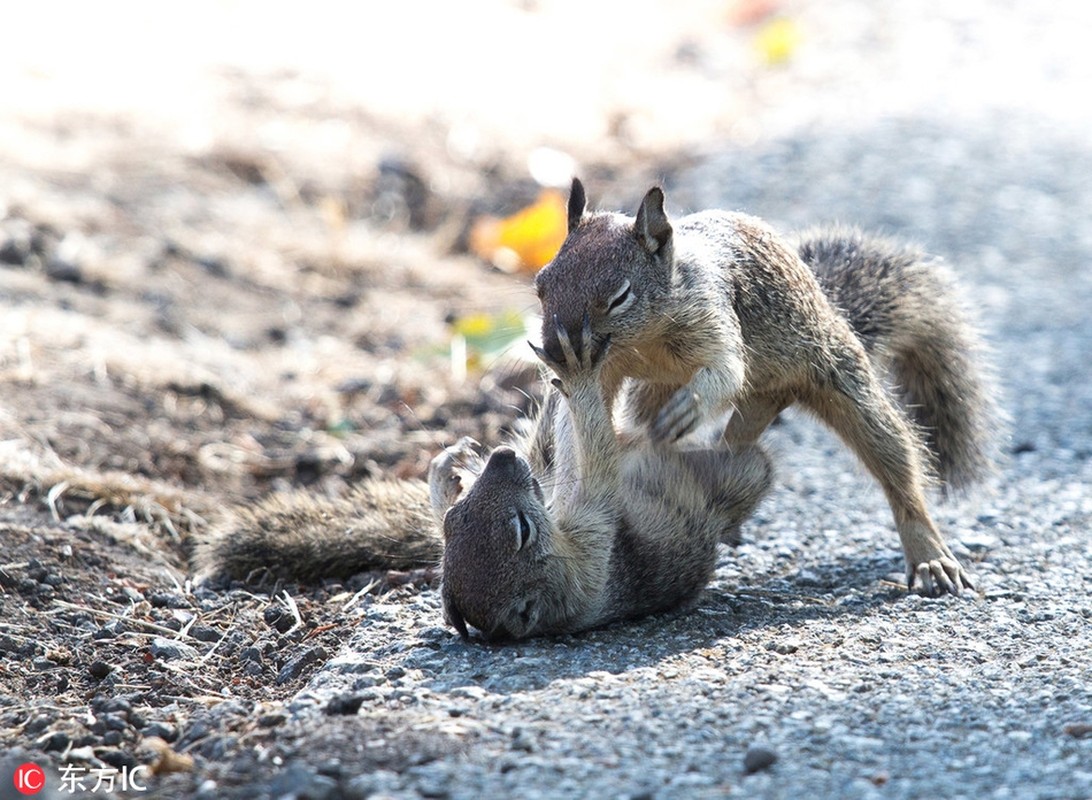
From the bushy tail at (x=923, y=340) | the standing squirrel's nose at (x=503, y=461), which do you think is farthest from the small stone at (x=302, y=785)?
the bushy tail at (x=923, y=340)

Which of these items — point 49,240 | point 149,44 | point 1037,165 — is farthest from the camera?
point 149,44

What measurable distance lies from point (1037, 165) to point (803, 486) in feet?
17.0

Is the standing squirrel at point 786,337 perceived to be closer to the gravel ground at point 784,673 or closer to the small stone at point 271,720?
the gravel ground at point 784,673

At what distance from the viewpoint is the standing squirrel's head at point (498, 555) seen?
420cm

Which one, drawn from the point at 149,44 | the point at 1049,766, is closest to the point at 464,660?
the point at 1049,766

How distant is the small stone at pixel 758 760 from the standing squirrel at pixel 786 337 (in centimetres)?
134

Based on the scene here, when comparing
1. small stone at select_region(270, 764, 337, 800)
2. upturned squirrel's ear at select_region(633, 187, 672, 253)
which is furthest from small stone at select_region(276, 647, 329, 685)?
upturned squirrel's ear at select_region(633, 187, 672, 253)

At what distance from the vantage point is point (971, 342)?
5656mm

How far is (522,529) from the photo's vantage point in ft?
13.9

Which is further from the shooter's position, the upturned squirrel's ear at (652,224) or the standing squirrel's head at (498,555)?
the upturned squirrel's ear at (652,224)

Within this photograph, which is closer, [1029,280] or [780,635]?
[780,635]

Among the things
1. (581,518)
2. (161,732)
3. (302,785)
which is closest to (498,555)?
(581,518)

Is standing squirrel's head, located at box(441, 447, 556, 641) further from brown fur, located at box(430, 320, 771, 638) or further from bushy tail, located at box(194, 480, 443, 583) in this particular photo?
bushy tail, located at box(194, 480, 443, 583)

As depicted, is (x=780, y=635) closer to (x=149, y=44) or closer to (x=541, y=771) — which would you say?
(x=541, y=771)
